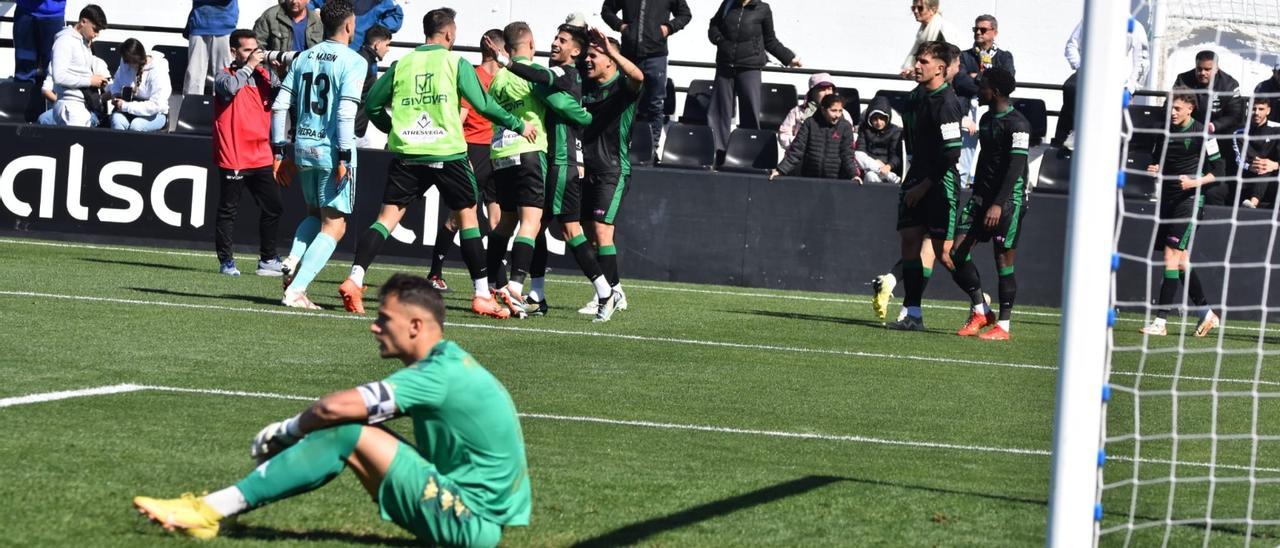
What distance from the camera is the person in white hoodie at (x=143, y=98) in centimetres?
1903

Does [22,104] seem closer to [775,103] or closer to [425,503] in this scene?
[775,103]

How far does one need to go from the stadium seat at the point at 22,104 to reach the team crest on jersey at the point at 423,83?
31.9ft

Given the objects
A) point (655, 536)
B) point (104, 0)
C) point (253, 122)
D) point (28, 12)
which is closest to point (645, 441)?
point (655, 536)

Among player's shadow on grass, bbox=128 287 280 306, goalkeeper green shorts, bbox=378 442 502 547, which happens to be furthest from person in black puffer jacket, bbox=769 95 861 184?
goalkeeper green shorts, bbox=378 442 502 547

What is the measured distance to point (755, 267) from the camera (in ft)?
59.6

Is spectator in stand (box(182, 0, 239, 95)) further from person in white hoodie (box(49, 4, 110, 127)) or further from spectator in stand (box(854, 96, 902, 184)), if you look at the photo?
spectator in stand (box(854, 96, 902, 184))

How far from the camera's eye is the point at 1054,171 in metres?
18.9

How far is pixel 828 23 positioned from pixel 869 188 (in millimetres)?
5444

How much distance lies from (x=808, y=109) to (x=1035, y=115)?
9.42 feet

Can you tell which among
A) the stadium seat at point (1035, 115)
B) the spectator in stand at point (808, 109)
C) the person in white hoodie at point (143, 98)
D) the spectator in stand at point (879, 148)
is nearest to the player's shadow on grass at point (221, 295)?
the person in white hoodie at point (143, 98)

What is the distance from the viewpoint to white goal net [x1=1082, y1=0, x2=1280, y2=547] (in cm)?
647

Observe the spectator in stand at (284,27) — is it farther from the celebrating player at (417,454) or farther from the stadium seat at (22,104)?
the celebrating player at (417,454)

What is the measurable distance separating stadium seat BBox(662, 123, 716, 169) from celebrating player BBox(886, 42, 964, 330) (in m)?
5.37

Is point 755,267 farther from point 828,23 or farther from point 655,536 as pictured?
point 655,536
